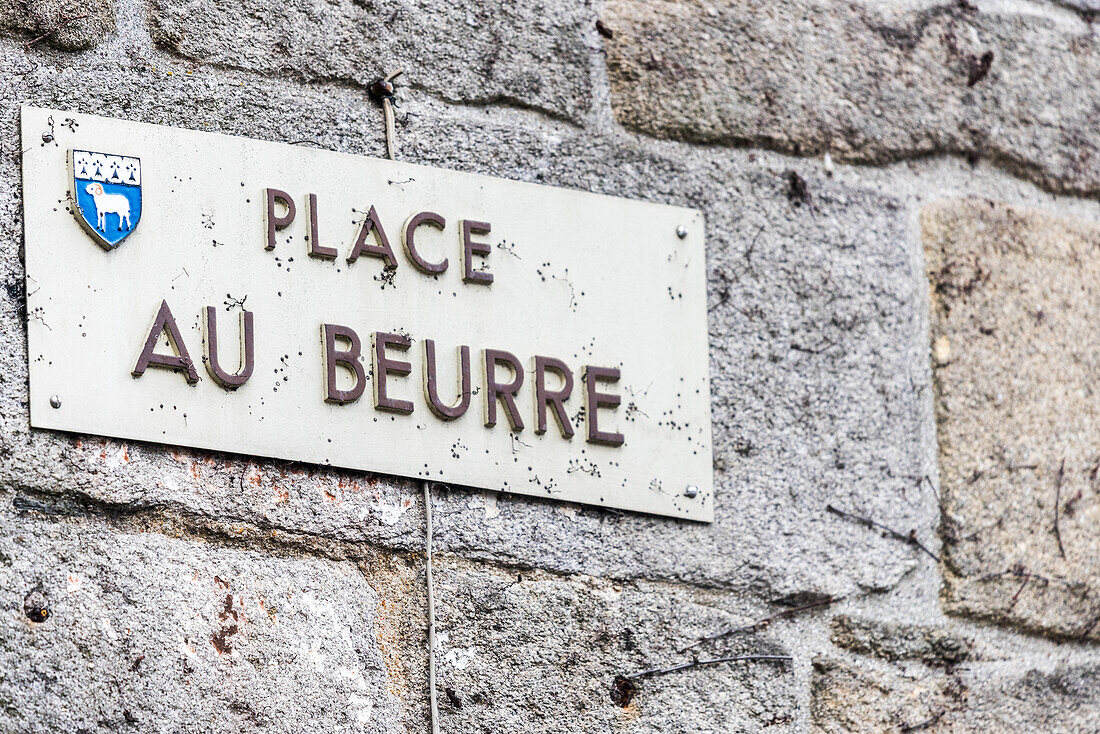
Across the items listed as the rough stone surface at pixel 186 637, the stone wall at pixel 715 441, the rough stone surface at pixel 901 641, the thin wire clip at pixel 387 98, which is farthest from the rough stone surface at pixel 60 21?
the rough stone surface at pixel 901 641

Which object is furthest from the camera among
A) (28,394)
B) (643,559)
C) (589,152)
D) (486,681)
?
(589,152)

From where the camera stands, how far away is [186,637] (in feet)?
4.39

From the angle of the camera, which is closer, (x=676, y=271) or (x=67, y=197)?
(x=67, y=197)

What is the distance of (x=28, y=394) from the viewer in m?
1.33

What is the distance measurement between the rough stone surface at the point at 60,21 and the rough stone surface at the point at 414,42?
0.05m

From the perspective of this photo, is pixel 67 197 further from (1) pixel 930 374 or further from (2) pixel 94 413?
(1) pixel 930 374

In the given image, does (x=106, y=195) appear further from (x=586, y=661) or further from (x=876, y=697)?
(x=876, y=697)

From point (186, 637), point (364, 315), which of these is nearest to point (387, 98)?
point (364, 315)

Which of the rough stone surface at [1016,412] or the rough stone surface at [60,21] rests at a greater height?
the rough stone surface at [60,21]

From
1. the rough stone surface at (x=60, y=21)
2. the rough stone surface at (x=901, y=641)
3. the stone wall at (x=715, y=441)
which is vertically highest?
the rough stone surface at (x=60, y=21)

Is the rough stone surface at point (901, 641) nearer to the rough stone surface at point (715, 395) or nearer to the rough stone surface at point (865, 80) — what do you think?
the rough stone surface at point (715, 395)

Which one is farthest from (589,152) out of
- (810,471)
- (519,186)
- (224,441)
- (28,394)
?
(28,394)

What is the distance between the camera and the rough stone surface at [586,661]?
1442mm

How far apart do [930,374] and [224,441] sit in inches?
30.2
